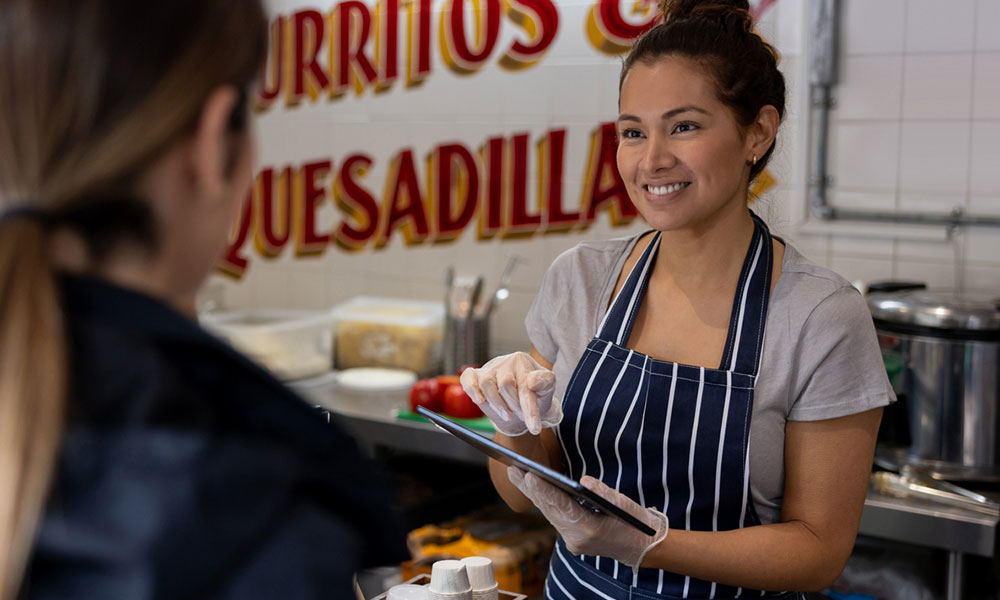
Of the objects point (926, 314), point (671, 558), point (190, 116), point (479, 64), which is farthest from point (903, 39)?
point (190, 116)

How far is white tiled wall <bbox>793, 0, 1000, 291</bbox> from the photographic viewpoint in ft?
8.80

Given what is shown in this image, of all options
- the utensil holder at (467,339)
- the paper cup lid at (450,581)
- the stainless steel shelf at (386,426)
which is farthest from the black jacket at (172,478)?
the utensil holder at (467,339)

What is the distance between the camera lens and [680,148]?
1.56 metres

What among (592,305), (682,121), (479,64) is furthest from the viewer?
(479,64)

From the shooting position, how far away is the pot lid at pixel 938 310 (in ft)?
7.47

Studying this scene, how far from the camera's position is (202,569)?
2.03 feet

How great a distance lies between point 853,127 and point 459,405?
1.29 metres

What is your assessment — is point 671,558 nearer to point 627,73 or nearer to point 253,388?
point 627,73

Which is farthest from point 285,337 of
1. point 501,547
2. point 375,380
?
point 501,547

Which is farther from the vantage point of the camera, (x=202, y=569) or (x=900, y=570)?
(x=900, y=570)

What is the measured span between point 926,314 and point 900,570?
0.57m

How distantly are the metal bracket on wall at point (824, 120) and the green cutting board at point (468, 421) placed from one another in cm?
106

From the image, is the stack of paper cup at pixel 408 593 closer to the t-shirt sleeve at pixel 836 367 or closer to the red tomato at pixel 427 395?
the t-shirt sleeve at pixel 836 367

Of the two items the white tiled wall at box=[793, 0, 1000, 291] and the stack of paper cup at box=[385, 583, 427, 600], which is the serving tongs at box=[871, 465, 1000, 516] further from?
the stack of paper cup at box=[385, 583, 427, 600]
